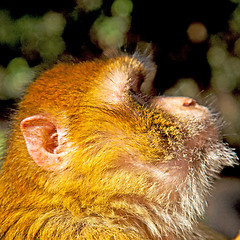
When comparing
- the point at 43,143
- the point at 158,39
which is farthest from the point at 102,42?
the point at 43,143

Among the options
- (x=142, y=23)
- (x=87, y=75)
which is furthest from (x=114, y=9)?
(x=87, y=75)

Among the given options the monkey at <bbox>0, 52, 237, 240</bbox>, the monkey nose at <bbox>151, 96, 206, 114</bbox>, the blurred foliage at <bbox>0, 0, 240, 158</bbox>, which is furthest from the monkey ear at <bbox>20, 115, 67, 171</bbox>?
the blurred foliage at <bbox>0, 0, 240, 158</bbox>

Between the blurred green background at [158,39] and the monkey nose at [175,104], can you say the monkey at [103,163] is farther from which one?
the blurred green background at [158,39]

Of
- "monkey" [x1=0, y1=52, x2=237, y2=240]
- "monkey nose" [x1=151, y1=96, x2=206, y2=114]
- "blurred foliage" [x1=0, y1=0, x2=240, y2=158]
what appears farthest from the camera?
"blurred foliage" [x1=0, y1=0, x2=240, y2=158]

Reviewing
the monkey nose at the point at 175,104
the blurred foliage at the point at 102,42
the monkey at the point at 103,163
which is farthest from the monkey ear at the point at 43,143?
the blurred foliage at the point at 102,42

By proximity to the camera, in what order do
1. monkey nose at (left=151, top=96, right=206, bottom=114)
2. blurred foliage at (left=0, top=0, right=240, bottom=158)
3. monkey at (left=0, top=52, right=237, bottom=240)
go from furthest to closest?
1. blurred foliage at (left=0, top=0, right=240, bottom=158)
2. monkey nose at (left=151, top=96, right=206, bottom=114)
3. monkey at (left=0, top=52, right=237, bottom=240)

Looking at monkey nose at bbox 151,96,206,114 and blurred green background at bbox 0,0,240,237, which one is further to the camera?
blurred green background at bbox 0,0,240,237

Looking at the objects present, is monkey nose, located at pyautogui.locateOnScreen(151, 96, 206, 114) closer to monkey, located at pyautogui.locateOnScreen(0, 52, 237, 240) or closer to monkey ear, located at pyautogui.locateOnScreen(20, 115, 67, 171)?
monkey, located at pyautogui.locateOnScreen(0, 52, 237, 240)

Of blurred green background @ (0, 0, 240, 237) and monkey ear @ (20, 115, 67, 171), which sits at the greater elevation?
blurred green background @ (0, 0, 240, 237)
